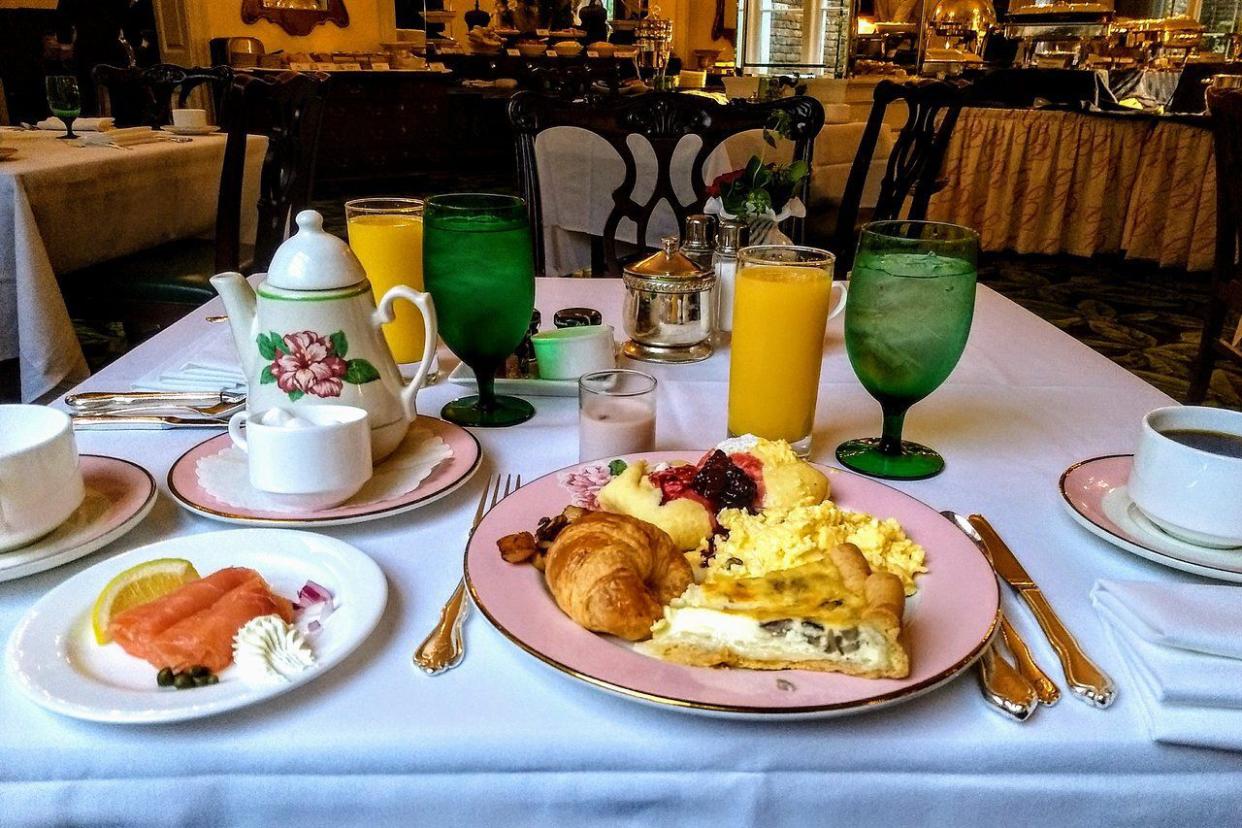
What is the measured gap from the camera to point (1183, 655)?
495mm

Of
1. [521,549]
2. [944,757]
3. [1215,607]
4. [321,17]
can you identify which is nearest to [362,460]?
[521,549]

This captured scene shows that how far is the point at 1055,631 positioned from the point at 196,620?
0.50m

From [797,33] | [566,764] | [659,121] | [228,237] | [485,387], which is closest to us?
[566,764]

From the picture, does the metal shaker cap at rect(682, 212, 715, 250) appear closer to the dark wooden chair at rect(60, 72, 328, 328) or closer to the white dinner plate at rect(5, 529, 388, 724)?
the white dinner plate at rect(5, 529, 388, 724)

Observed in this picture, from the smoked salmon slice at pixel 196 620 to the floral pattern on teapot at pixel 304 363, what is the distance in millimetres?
197

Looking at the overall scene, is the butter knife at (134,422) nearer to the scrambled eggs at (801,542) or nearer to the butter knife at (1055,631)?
the scrambled eggs at (801,542)

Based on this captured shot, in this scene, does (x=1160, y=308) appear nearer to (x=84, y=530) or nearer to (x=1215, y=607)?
(x=1215, y=607)

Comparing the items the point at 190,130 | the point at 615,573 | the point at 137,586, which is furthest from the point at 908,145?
the point at 190,130

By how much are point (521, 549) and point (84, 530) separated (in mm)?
314

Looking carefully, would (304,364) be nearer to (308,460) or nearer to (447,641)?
(308,460)

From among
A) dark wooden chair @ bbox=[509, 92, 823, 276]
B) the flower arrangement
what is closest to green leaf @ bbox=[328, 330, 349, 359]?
the flower arrangement

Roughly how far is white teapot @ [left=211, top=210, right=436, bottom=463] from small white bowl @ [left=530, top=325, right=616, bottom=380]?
0.24 m

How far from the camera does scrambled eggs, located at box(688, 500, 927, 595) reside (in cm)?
57

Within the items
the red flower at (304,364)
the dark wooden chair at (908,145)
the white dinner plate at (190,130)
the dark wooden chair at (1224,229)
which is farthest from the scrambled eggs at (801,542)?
the white dinner plate at (190,130)
